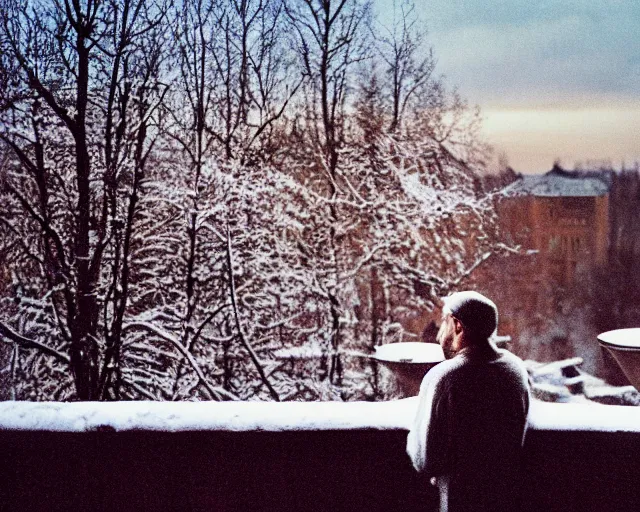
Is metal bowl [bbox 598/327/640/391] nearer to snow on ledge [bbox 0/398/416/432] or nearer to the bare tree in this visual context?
snow on ledge [bbox 0/398/416/432]

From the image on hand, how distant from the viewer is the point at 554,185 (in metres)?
11.1

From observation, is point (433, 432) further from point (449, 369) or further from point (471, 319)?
point (471, 319)

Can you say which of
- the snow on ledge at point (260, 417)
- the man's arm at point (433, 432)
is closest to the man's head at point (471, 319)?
the man's arm at point (433, 432)

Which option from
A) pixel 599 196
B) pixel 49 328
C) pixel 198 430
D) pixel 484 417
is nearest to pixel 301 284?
pixel 49 328

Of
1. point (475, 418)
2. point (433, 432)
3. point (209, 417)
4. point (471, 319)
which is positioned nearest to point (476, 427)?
point (475, 418)

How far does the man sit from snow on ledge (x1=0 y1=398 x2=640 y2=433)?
2.08 ft

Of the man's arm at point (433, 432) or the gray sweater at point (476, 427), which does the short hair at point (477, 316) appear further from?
the man's arm at point (433, 432)

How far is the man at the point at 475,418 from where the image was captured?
2.30m

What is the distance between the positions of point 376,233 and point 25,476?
7.96 m

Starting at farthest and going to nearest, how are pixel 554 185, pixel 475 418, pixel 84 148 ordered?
pixel 554 185
pixel 84 148
pixel 475 418

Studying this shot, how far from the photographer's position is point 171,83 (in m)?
9.01

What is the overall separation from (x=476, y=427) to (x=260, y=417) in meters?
1.27

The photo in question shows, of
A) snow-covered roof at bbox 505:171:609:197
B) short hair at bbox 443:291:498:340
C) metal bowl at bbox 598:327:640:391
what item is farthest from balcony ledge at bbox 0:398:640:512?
snow-covered roof at bbox 505:171:609:197

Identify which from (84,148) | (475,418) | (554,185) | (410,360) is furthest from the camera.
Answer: (554,185)
